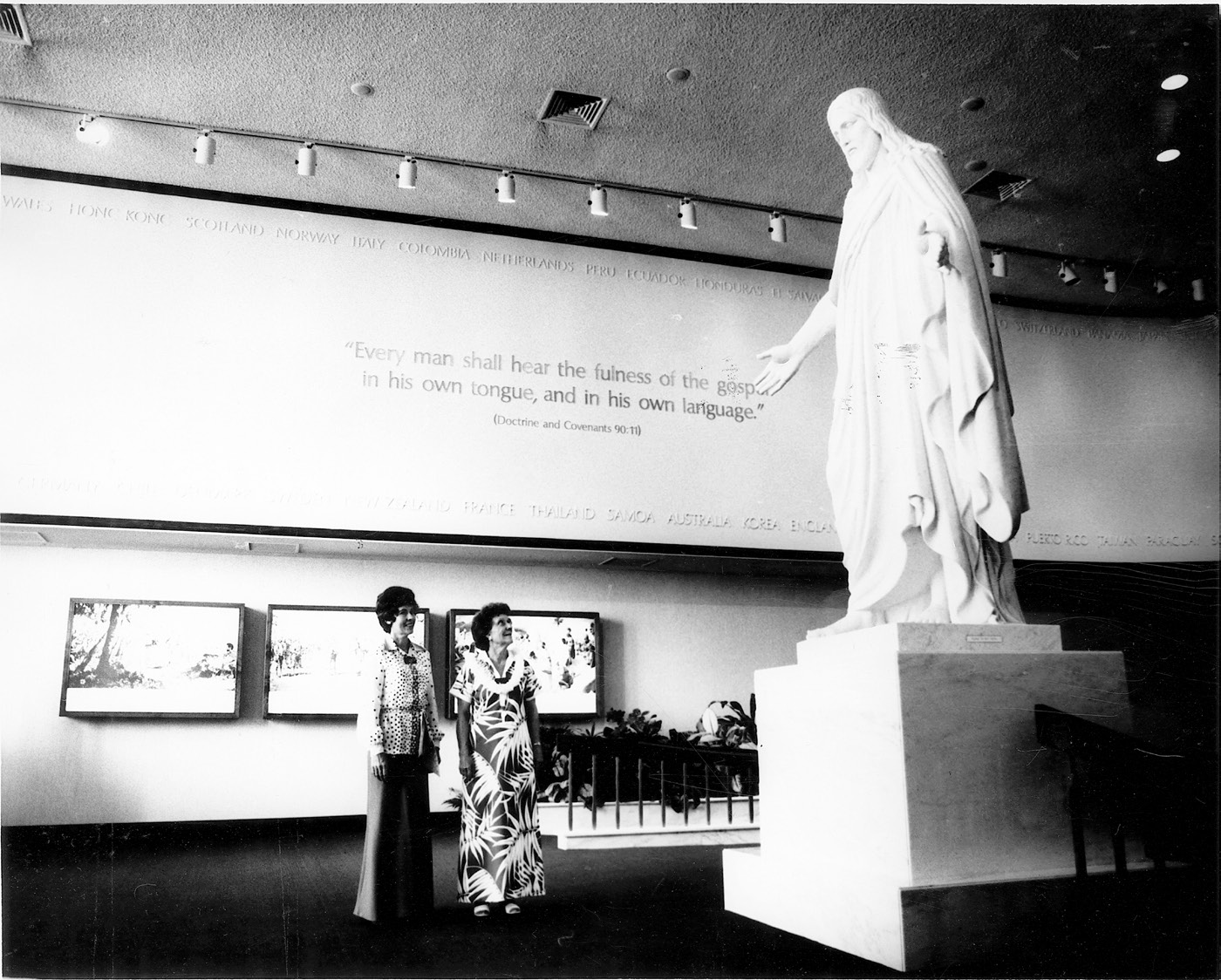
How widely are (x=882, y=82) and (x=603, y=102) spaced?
5.70 feet

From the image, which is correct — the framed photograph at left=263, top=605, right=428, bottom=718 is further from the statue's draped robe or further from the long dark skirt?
the statue's draped robe

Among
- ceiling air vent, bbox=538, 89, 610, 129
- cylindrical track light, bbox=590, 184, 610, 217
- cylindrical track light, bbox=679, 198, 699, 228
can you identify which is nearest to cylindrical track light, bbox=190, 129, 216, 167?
ceiling air vent, bbox=538, 89, 610, 129

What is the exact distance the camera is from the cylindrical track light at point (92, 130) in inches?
230

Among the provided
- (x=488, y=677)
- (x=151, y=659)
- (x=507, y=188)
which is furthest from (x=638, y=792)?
(x=507, y=188)

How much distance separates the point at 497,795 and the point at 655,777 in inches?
109

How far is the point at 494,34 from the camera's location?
5.66m

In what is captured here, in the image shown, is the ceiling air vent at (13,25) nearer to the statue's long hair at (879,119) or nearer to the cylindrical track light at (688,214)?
the cylindrical track light at (688,214)

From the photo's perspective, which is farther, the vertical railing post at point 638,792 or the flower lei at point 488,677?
the vertical railing post at point 638,792

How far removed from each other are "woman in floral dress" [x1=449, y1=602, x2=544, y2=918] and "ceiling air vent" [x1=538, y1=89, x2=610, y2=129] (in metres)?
3.71

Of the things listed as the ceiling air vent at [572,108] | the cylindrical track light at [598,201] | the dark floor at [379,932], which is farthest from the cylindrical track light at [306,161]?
the dark floor at [379,932]

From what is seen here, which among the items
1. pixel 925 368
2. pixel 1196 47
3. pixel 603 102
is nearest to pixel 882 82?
pixel 603 102

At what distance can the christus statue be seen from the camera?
3.05 metres

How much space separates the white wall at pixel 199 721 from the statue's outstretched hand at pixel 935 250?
431 centimetres

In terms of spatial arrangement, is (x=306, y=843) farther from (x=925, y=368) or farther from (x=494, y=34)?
(x=494, y=34)
